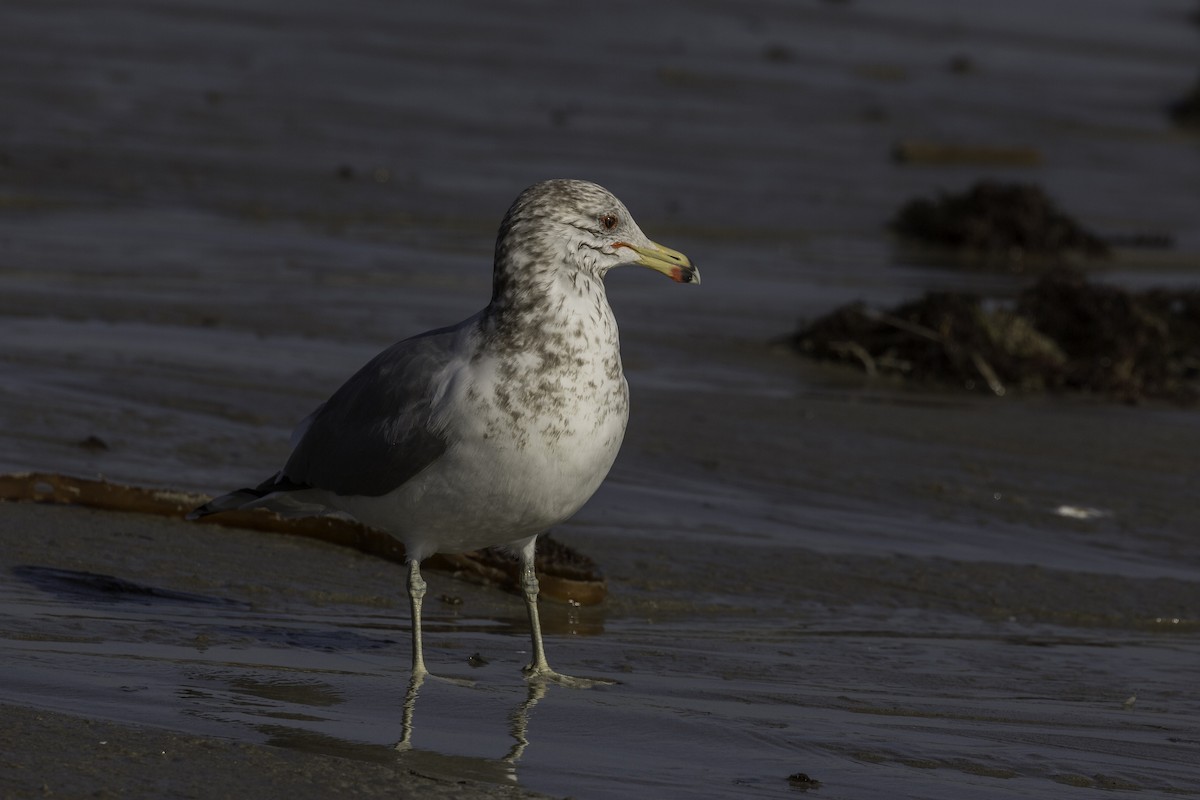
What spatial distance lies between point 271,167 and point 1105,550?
385 inches

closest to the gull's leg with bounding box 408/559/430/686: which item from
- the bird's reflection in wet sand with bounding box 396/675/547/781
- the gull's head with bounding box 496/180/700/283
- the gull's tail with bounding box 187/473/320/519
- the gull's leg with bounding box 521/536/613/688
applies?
the bird's reflection in wet sand with bounding box 396/675/547/781

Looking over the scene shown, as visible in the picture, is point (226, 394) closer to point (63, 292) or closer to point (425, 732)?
point (63, 292)

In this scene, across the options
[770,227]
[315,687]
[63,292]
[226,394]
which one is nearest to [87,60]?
[770,227]

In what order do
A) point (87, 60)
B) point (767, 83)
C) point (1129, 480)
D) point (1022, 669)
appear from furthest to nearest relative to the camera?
point (767, 83), point (87, 60), point (1129, 480), point (1022, 669)

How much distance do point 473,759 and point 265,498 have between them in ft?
5.88

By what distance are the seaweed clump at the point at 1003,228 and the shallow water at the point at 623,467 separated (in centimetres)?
58

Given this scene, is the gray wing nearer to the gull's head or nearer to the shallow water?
the gull's head

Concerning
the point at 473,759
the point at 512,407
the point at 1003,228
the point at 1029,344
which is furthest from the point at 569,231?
the point at 1003,228

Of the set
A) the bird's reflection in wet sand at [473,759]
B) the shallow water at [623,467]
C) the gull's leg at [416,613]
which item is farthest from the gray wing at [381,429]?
the bird's reflection in wet sand at [473,759]

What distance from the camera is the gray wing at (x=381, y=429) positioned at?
219 inches

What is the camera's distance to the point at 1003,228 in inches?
615

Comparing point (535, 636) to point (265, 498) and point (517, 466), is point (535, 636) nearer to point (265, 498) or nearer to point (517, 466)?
point (517, 466)

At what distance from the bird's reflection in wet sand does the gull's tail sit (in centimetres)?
121

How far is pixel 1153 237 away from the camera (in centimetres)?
1647
